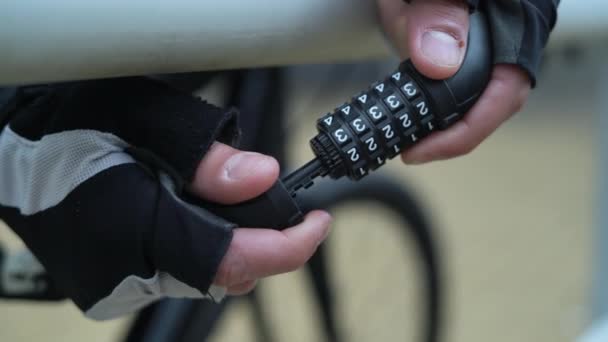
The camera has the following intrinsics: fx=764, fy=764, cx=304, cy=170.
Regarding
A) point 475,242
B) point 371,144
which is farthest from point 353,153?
point 475,242

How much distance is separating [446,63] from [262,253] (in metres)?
0.10

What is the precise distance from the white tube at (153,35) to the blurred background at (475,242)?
0.22 meters

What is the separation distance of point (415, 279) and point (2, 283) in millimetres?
372

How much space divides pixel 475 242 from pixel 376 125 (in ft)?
2.96

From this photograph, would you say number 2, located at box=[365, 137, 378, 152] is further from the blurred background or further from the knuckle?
the blurred background

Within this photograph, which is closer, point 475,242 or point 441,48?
point 441,48

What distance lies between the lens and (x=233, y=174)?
0.81ft

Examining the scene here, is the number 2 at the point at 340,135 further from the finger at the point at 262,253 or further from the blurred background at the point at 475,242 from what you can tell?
the blurred background at the point at 475,242

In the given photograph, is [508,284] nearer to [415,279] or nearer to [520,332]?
[520,332]

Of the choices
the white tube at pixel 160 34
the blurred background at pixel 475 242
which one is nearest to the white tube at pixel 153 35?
the white tube at pixel 160 34

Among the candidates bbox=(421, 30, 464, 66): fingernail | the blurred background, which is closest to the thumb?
bbox=(421, 30, 464, 66): fingernail

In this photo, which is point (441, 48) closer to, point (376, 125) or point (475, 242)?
point (376, 125)

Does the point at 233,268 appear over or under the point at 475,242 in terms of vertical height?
over

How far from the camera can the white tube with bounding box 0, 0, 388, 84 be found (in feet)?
0.71
